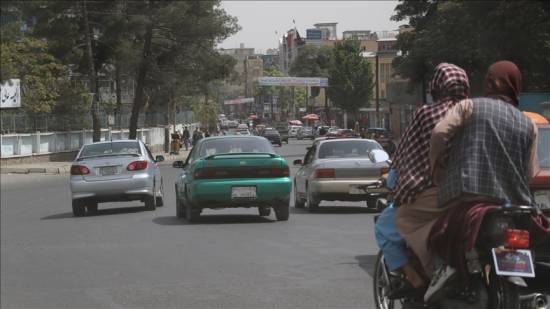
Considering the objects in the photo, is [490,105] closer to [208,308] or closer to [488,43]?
[208,308]

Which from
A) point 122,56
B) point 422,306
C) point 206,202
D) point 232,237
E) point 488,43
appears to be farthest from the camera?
point 122,56

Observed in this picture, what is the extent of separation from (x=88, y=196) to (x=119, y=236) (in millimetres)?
4585

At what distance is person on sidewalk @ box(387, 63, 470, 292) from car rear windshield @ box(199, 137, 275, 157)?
1167 cm

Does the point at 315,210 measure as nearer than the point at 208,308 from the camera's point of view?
No

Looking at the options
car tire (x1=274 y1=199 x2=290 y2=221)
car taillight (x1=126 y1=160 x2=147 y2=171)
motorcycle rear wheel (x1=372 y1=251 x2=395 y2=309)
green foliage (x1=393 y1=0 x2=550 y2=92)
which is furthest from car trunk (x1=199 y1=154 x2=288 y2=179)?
green foliage (x1=393 y1=0 x2=550 y2=92)

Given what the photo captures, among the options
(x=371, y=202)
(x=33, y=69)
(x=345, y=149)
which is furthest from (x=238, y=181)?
(x=33, y=69)

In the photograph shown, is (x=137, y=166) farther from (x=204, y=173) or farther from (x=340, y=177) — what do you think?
(x=340, y=177)

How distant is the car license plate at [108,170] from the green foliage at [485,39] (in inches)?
972

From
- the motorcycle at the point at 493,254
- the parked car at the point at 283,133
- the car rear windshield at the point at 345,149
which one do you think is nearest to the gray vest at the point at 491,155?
the motorcycle at the point at 493,254

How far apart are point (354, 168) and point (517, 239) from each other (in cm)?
1456

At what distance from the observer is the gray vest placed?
6.09m

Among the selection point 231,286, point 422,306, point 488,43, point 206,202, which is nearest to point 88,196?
point 206,202

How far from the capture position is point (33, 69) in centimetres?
5666

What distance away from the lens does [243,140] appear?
18406 millimetres
